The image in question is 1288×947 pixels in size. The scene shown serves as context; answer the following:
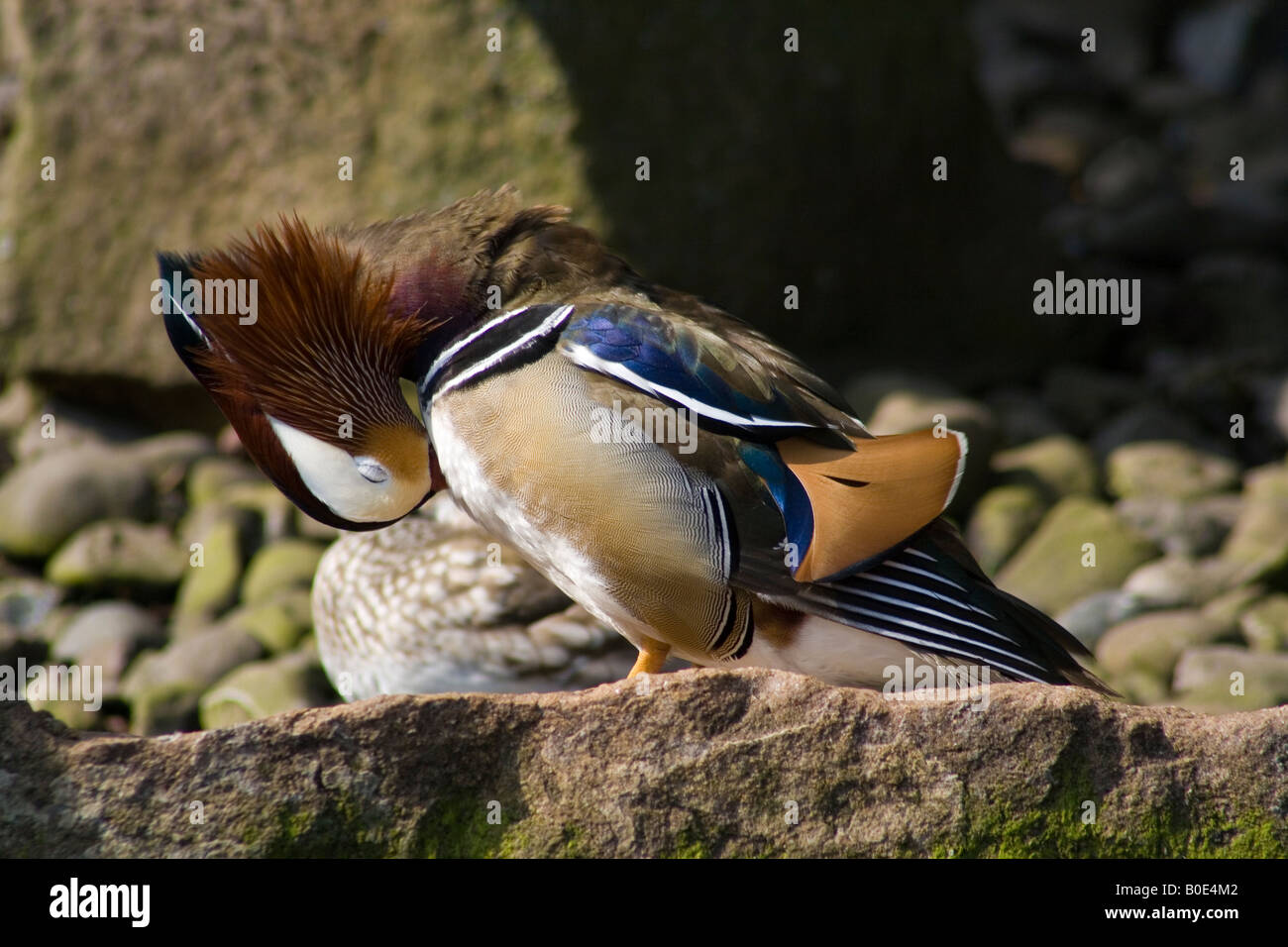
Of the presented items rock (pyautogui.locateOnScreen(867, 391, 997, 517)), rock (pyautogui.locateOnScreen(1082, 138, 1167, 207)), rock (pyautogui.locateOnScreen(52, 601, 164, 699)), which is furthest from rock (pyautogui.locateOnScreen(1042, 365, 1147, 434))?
rock (pyautogui.locateOnScreen(52, 601, 164, 699))

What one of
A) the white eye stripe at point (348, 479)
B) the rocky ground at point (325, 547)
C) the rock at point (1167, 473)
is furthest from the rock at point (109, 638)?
the rock at point (1167, 473)

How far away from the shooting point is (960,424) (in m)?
5.17

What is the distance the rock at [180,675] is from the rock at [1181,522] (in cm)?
291

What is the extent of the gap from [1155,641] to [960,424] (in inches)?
44.9

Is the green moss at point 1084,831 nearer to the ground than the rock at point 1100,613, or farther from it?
nearer to the ground

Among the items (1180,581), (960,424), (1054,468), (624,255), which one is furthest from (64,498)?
(1180,581)

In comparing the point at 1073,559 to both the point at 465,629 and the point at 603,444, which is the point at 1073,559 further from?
the point at 603,444

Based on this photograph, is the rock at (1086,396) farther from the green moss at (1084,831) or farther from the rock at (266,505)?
the green moss at (1084,831)

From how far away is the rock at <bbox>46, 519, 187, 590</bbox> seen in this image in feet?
16.9

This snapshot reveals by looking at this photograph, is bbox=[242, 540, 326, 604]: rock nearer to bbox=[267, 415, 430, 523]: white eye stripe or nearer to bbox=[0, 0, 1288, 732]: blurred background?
bbox=[0, 0, 1288, 732]: blurred background

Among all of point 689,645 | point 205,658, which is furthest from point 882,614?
point 205,658

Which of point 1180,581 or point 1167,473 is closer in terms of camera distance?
point 1180,581

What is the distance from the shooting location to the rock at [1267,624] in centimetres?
436

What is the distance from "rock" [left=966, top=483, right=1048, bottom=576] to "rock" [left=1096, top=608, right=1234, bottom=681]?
2.11 ft
